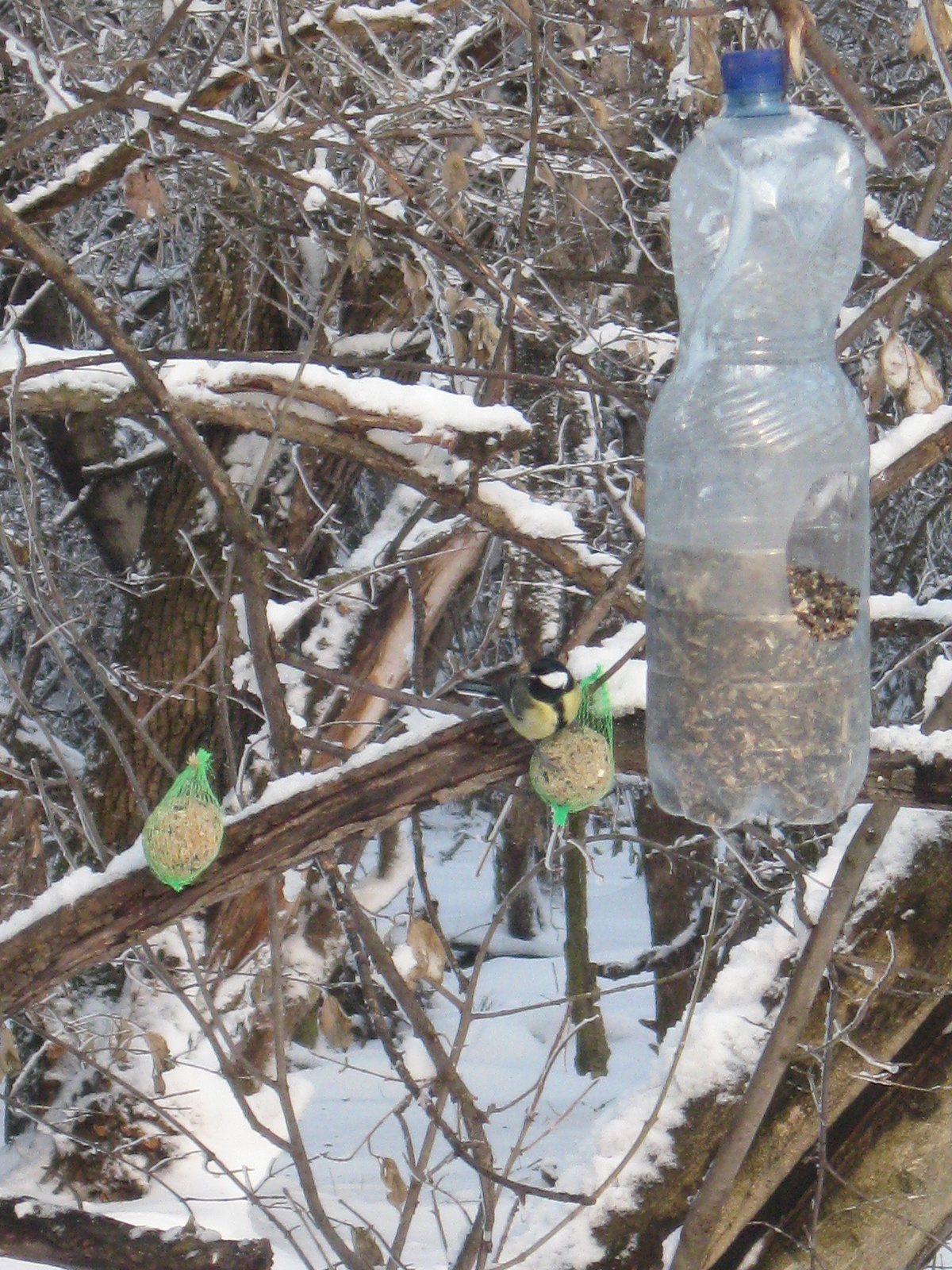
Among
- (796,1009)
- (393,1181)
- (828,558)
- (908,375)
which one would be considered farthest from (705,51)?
(393,1181)

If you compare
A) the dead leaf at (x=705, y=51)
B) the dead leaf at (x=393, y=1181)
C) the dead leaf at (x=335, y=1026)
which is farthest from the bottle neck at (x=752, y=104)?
the dead leaf at (x=393, y=1181)

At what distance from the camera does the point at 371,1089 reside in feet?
22.7

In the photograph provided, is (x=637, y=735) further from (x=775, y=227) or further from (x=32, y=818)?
(x=32, y=818)

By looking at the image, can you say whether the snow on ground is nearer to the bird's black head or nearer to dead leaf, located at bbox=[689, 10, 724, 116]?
the bird's black head

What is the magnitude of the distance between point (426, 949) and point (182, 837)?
44cm

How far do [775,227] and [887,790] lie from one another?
1.05 metres

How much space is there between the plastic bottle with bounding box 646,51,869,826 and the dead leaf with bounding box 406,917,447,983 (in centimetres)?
45

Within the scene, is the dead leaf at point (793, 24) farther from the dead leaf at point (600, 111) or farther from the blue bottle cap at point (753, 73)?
the dead leaf at point (600, 111)

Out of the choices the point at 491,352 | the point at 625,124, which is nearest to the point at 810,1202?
the point at 491,352

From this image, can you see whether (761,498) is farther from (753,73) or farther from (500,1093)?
(500,1093)

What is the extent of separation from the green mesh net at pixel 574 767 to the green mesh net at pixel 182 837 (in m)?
0.53

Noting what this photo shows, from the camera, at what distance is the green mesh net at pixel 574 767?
2.03 meters

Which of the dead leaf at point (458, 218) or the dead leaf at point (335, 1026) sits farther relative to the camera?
the dead leaf at point (458, 218)

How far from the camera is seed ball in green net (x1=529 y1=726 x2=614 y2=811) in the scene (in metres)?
2.02
